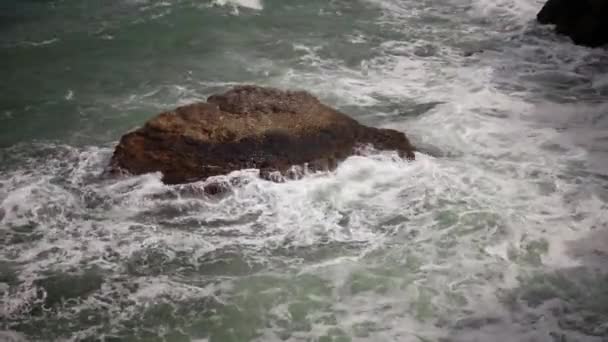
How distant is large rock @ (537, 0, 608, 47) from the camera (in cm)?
1145

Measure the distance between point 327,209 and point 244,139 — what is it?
1399mm

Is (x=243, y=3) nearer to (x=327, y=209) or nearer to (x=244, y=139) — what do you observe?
(x=244, y=139)

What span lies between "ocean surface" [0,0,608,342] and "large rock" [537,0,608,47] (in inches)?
13.0

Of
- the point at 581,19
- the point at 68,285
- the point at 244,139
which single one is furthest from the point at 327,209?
the point at 581,19

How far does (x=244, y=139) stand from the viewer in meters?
7.72

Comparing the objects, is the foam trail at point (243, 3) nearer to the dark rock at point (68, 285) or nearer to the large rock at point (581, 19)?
the large rock at point (581, 19)

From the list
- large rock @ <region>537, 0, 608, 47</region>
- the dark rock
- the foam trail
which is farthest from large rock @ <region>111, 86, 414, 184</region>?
the foam trail

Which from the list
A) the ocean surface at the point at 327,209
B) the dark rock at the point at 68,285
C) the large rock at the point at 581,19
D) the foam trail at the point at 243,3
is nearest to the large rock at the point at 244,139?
the ocean surface at the point at 327,209

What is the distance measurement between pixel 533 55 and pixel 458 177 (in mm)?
4811

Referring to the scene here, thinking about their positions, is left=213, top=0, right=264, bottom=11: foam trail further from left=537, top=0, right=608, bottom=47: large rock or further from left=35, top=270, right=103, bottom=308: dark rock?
left=35, top=270, right=103, bottom=308: dark rock

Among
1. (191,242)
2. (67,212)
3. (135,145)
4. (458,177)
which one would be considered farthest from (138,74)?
(458,177)

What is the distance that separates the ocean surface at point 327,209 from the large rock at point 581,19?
1.08 feet

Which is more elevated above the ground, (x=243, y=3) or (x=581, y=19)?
(x=581, y=19)

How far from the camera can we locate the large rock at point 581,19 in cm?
1145
